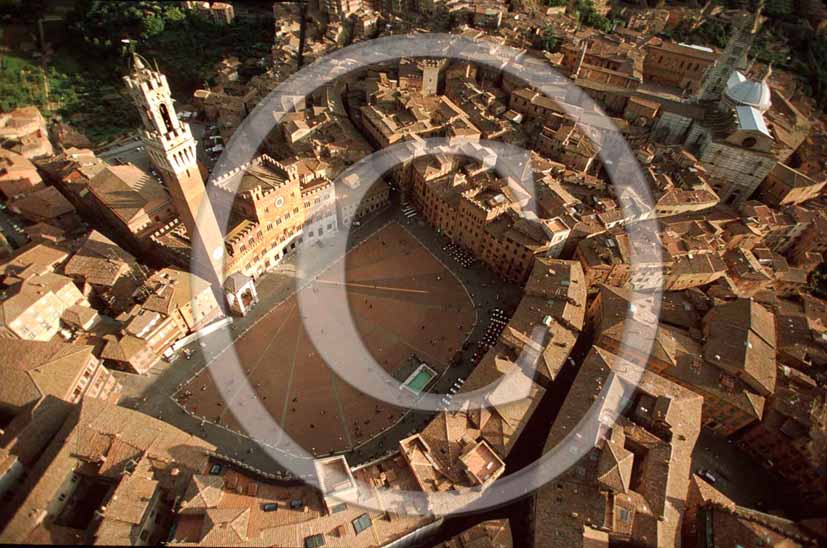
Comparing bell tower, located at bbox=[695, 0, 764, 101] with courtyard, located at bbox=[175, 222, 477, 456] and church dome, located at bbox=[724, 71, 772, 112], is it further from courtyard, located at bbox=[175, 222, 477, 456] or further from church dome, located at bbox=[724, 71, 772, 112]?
courtyard, located at bbox=[175, 222, 477, 456]

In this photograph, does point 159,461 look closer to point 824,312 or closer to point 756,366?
point 756,366

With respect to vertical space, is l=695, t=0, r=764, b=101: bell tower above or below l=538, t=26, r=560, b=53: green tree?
above

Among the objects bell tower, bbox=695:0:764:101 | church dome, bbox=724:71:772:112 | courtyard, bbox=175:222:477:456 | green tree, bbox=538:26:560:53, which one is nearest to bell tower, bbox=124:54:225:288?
courtyard, bbox=175:222:477:456

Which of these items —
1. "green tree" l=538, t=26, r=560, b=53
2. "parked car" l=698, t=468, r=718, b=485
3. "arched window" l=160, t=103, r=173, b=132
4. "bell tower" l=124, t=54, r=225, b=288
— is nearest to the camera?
"bell tower" l=124, t=54, r=225, b=288

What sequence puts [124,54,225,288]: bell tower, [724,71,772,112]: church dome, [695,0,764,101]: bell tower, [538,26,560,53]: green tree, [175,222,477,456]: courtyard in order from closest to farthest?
[124,54,225,288]: bell tower → [175,222,477,456]: courtyard → [724,71,772,112]: church dome → [695,0,764,101]: bell tower → [538,26,560,53]: green tree

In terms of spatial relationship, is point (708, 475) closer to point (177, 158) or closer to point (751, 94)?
point (751, 94)

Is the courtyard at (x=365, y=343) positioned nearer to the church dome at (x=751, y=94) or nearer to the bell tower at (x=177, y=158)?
the bell tower at (x=177, y=158)

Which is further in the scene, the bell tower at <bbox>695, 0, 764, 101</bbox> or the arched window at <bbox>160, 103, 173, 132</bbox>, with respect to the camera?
the bell tower at <bbox>695, 0, 764, 101</bbox>
